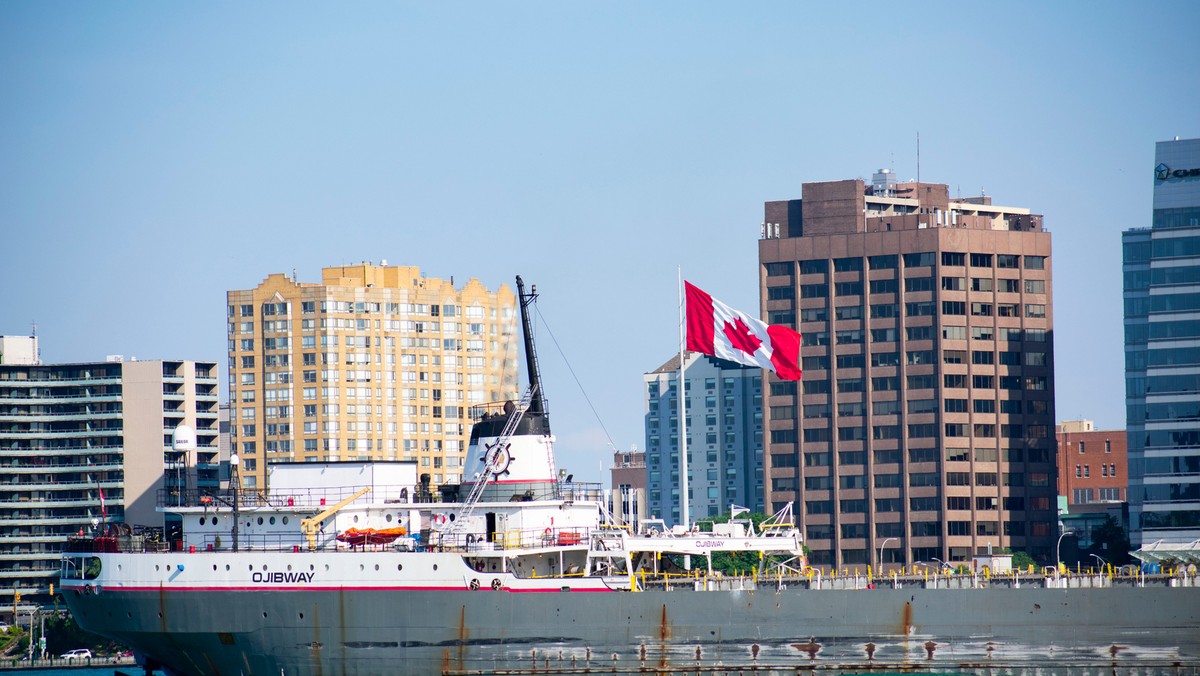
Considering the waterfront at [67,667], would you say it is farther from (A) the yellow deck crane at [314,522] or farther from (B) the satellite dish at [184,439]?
(A) the yellow deck crane at [314,522]

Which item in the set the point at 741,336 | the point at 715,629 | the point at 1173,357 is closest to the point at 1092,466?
the point at 1173,357

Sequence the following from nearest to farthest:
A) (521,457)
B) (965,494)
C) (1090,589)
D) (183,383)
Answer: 1. (1090,589)
2. (521,457)
3. (965,494)
4. (183,383)

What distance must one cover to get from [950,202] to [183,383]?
205 feet

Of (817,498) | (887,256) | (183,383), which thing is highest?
(887,256)

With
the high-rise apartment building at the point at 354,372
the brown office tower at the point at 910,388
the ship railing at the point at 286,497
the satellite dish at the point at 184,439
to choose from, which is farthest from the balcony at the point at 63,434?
the ship railing at the point at 286,497

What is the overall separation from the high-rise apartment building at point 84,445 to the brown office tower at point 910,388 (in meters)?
44.2

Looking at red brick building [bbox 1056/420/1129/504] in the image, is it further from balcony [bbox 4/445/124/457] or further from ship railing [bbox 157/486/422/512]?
ship railing [bbox 157/486/422/512]

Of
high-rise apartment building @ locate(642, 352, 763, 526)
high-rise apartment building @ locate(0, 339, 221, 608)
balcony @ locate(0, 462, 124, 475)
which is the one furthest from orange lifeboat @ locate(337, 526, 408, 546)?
high-rise apartment building @ locate(642, 352, 763, 526)

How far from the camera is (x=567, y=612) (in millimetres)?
46000

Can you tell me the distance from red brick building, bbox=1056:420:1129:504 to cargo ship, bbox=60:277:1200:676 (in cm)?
9392

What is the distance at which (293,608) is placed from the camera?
152 feet

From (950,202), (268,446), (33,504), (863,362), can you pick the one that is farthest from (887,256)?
(33,504)

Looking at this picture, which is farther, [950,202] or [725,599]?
[950,202]

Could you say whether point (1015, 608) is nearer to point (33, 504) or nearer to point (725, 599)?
point (725, 599)
